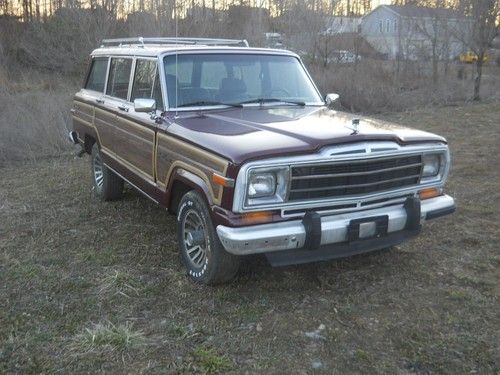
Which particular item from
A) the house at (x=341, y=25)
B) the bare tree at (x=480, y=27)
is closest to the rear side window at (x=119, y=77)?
the bare tree at (x=480, y=27)

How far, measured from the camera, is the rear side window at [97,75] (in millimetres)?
6660

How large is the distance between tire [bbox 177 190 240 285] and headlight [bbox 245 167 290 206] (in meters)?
0.48

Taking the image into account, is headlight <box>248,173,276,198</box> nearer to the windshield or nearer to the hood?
the hood

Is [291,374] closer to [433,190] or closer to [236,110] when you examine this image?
[433,190]

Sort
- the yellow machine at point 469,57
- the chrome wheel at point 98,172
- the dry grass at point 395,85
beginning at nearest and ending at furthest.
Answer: the chrome wheel at point 98,172, the dry grass at point 395,85, the yellow machine at point 469,57

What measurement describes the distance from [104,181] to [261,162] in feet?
12.1

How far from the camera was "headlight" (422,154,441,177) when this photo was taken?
4500mm

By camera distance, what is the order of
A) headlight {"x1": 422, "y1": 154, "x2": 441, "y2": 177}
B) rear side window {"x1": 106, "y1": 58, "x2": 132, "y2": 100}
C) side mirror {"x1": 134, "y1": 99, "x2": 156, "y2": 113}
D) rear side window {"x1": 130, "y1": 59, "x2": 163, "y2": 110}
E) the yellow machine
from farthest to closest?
the yellow machine < rear side window {"x1": 106, "y1": 58, "x2": 132, "y2": 100} < rear side window {"x1": 130, "y1": 59, "x2": 163, "y2": 110} < side mirror {"x1": 134, "y1": 99, "x2": 156, "y2": 113} < headlight {"x1": 422, "y1": 154, "x2": 441, "y2": 177}

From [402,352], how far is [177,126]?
8.05ft

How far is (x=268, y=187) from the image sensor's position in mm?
3734

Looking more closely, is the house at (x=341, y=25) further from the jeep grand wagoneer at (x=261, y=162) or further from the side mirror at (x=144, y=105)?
the side mirror at (x=144, y=105)

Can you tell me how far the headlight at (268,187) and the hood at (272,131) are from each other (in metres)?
0.14

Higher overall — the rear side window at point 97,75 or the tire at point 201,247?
the rear side window at point 97,75

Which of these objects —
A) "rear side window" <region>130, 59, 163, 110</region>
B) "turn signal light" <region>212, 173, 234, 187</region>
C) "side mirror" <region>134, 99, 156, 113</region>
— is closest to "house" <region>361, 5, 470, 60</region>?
"rear side window" <region>130, 59, 163, 110</region>
